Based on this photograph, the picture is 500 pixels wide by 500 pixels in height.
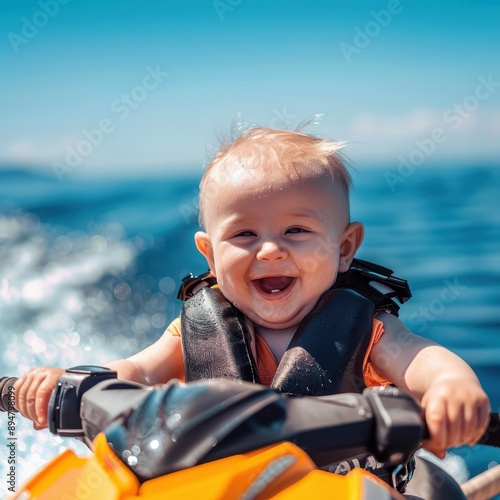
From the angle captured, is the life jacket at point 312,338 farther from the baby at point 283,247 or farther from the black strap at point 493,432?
the black strap at point 493,432

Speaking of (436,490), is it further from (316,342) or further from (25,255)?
(25,255)

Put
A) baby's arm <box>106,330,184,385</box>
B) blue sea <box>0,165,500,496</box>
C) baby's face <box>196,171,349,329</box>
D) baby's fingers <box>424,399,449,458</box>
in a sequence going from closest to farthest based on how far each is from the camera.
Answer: baby's fingers <box>424,399,449,458</box> → baby's face <box>196,171,349,329</box> → baby's arm <box>106,330,184,385</box> → blue sea <box>0,165,500,496</box>

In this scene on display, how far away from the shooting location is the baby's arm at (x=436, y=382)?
127 centimetres

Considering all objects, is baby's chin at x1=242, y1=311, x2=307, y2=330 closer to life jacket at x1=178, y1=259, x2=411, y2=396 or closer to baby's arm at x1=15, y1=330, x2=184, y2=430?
life jacket at x1=178, y1=259, x2=411, y2=396

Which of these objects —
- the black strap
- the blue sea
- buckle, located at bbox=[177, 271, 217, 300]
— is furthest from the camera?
the blue sea

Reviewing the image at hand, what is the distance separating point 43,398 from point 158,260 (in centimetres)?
341

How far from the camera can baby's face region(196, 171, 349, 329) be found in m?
1.88

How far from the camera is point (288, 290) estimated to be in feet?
6.30

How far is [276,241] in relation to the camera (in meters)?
1.87

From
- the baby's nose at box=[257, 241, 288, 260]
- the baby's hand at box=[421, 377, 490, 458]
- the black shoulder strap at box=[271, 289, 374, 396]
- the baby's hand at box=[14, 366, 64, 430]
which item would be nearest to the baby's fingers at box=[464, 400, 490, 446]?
the baby's hand at box=[421, 377, 490, 458]

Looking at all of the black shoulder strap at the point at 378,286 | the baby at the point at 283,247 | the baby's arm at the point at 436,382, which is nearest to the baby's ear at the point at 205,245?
the baby at the point at 283,247

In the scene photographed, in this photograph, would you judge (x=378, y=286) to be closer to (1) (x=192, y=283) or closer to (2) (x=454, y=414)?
(1) (x=192, y=283)

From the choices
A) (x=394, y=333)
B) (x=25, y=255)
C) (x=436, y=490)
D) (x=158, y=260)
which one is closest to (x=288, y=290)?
(x=394, y=333)

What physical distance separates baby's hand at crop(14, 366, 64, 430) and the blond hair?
2.24 feet
